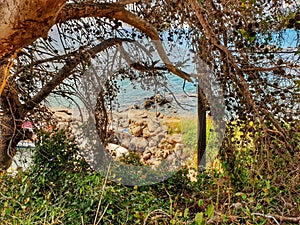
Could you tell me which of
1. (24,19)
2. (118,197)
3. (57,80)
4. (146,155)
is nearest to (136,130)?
(146,155)

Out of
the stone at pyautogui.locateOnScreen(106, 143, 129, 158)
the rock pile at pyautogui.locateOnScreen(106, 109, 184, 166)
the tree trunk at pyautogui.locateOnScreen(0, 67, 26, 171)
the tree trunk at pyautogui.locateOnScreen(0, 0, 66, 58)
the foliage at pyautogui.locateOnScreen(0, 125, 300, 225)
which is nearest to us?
the tree trunk at pyautogui.locateOnScreen(0, 0, 66, 58)

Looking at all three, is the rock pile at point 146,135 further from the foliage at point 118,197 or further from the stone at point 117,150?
the foliage at point 118,197

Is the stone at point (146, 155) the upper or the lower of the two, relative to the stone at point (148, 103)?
lower

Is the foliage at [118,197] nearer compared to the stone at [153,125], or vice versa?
the foliage at [118,197]

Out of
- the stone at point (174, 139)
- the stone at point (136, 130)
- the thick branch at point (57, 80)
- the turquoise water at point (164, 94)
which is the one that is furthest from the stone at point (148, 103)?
the thick branch at point (57, 80)

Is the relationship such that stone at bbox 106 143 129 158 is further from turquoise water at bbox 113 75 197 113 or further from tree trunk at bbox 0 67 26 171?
tree trunk at bbox 0 67 26 171

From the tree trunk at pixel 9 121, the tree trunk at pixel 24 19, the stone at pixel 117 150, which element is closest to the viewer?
the tree trunk at pixel 24 19

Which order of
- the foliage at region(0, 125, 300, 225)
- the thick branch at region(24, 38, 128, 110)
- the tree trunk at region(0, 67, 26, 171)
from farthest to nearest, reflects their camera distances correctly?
the thick branch at region(24, 38, 128, 110), the tree trunk at region(0, 67, 26, 171), the foliage at region(0, 125, 300, 225)

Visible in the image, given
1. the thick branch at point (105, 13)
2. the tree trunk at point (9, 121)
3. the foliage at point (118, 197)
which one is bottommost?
the foliage at point (118, 197)

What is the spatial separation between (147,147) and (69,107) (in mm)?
612

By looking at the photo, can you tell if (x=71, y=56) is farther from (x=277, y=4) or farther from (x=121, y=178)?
(x=277, y=4)

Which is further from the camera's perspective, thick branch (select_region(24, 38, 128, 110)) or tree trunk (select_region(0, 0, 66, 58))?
thick branch (select_region(24, 38, 128, 110))

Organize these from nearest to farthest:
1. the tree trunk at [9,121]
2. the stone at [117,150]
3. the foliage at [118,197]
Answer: the foliage at [118,197] → the tree trunk at [9,121] → the stone at [117,150]

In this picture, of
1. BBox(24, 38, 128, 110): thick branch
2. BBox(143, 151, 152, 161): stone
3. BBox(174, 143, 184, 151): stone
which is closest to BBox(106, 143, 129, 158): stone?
BBox(143, 151, 152, 161): stone
